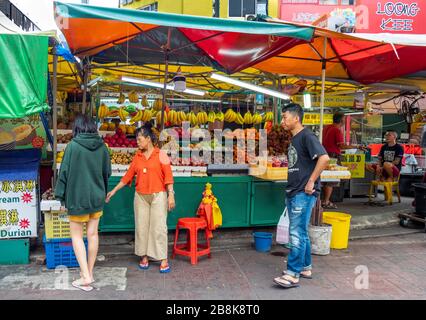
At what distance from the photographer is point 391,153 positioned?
8.77 metres

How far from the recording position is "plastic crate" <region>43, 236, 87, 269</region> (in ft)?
14.9

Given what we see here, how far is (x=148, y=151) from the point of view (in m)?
4.53

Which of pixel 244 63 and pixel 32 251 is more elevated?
pixel 244 63

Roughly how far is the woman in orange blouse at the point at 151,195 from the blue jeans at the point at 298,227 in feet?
4.40

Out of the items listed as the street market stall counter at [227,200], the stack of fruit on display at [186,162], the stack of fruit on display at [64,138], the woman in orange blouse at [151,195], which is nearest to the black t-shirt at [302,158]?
the woman in orange blouse at [151,195]

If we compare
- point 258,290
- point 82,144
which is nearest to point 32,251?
point 82,144

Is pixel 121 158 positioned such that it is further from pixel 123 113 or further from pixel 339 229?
pixel 339 229

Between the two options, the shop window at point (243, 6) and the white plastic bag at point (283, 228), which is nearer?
the white plastic bag at point (283, 228)

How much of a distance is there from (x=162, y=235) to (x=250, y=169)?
1.77 metres

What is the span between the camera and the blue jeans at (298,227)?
4.15 metres

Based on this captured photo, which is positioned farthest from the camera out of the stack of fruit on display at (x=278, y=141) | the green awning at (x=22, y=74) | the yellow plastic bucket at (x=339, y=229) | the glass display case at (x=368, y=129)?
the glass display case at (x=368, y=129)

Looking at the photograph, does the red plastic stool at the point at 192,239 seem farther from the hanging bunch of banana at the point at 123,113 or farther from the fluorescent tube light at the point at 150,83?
the hanging bunch of banana at the point at 123,113

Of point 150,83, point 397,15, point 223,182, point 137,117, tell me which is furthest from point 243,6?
point 223,182
